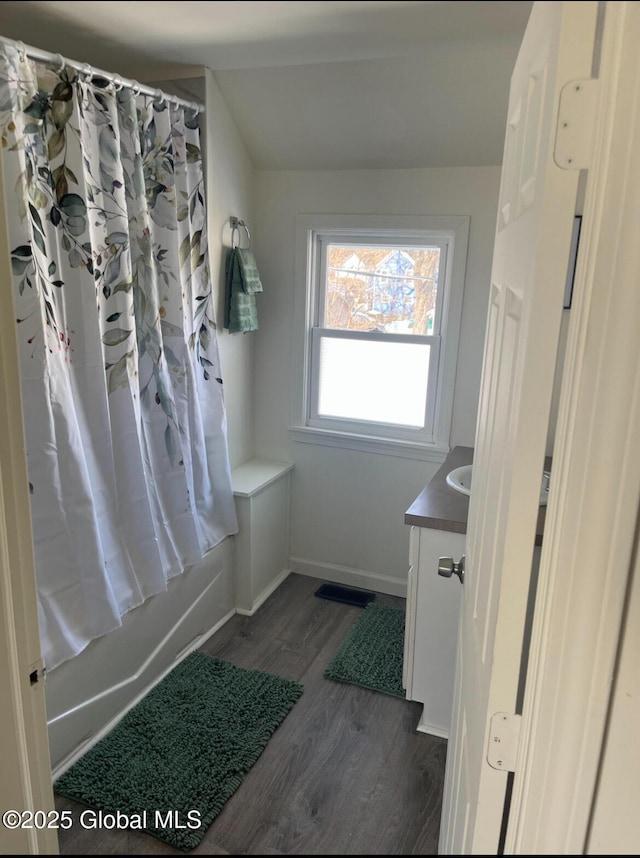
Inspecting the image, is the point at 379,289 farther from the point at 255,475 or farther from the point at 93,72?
the point at 93,72

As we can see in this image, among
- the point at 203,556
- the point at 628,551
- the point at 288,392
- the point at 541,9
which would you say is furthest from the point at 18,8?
the point at 288,392

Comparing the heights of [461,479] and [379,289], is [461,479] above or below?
below

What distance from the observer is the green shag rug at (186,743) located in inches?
60.8

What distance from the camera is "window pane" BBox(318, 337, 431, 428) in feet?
9.30

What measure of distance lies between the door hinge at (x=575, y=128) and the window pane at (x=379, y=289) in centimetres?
209

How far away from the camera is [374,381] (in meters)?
2.93

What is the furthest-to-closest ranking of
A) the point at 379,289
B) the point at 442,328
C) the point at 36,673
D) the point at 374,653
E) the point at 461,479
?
the point at 379,289
the point at 442,328
the point at 374,653
the point at 461,479
the point at 36,673

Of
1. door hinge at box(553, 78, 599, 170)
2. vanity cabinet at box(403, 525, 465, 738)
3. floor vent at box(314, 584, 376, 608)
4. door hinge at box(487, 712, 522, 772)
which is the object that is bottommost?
floor vent at box(314, 584, 376, 608)

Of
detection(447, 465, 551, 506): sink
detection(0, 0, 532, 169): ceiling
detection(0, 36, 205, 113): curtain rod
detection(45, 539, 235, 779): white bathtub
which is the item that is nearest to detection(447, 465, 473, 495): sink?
detection(447, 465, 551, 506): sink

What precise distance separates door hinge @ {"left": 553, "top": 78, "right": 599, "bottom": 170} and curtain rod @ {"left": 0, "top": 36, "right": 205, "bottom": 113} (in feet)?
4.19

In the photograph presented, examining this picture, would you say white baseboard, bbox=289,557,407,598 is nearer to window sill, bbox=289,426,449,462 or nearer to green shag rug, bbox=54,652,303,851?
window sill, bbox=289,426,449,462

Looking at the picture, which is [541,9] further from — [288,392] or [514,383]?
[288,392]

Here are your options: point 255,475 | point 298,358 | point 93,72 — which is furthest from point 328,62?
point 255,475

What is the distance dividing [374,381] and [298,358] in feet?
1.26
